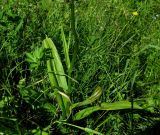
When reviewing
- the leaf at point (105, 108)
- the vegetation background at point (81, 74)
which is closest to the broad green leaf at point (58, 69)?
the vegetation background at point (81, 74)

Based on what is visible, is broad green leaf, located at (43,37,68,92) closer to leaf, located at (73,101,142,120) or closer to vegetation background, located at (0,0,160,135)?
vegetation background, located at (0,0,160,135)

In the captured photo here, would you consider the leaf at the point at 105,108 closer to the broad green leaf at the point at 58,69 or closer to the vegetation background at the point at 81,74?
the vegetation background at the point at 81,74

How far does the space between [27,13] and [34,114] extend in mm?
1080

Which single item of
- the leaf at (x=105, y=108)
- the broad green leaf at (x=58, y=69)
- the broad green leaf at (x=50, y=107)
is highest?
the broad green leaf at (x=58, y=69)

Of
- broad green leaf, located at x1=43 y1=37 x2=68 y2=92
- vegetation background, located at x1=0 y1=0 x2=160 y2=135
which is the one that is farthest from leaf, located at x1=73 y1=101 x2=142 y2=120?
broad green leaf, located at x1=43 y1=37 x2=68 y2=92

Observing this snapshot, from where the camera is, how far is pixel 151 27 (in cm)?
327

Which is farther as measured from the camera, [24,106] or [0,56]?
[0,56]

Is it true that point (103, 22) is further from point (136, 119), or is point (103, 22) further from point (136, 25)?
point (136, 119)

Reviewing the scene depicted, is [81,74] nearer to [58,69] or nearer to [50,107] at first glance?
[58,69]

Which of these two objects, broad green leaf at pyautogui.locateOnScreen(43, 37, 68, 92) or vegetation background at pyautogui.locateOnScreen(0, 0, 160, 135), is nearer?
vegetation background at pyautogui.locateOnScreen(0, 0, 160, 135)

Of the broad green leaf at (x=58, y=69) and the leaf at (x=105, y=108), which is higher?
the broad green leaf at (x=58, y=69)

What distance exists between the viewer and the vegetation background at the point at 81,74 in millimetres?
1997

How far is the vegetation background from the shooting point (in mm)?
1997

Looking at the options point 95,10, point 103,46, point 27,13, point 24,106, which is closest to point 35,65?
point 24,106
